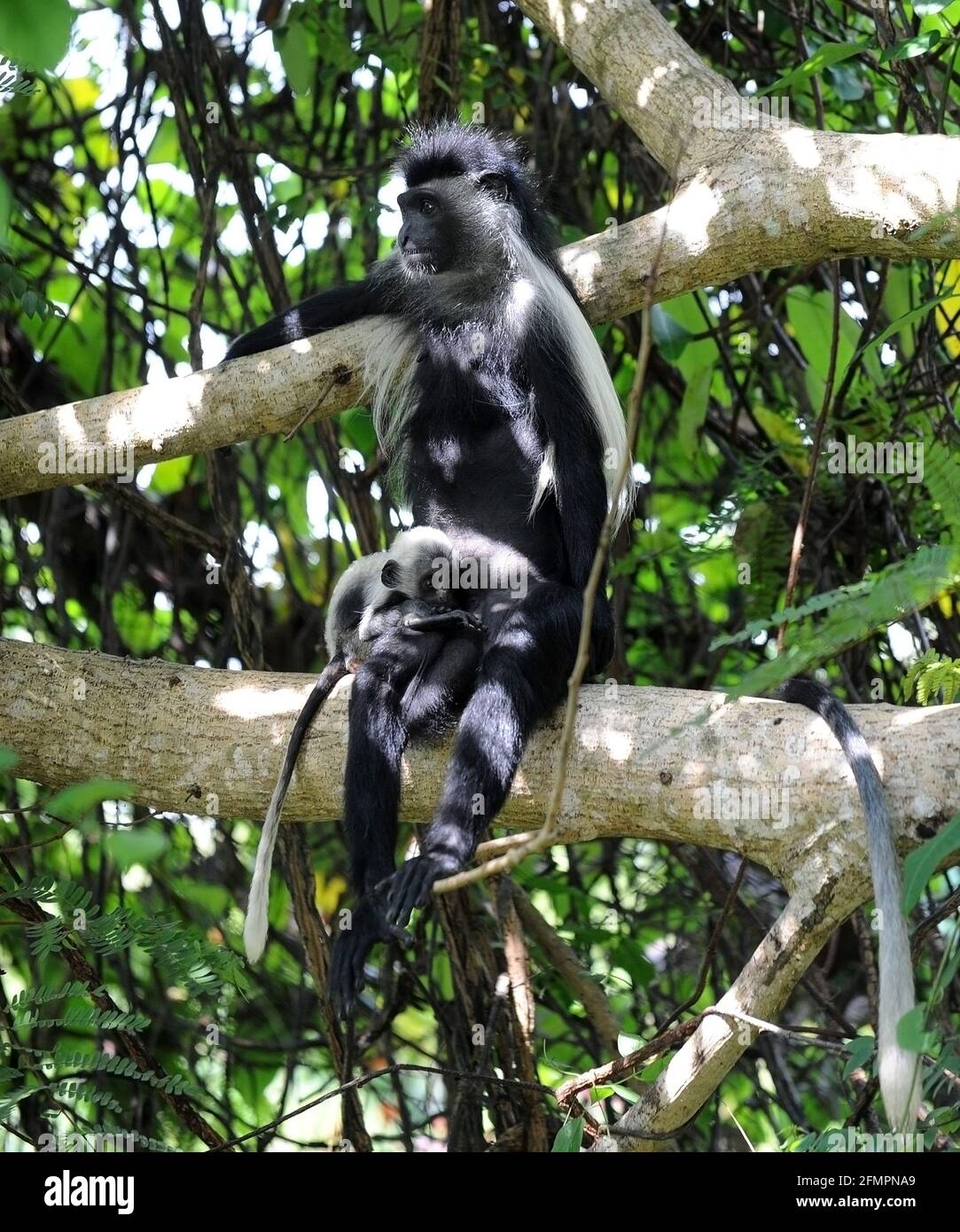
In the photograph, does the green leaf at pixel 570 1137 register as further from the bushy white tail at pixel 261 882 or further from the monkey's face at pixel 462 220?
the monkey's face at pixel 462 220

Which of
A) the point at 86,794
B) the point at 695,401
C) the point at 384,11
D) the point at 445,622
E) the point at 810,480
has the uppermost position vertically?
the point at 384,11

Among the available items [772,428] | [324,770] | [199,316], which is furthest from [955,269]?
[324,770]

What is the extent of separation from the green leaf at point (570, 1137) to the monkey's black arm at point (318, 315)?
1747 mm

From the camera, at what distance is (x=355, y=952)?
2.39 metres

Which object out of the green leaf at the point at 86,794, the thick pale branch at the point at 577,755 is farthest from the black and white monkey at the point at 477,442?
the green leaf at the point at 86,794

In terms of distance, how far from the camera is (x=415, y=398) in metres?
3.15

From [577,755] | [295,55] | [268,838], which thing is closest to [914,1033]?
[577,755]

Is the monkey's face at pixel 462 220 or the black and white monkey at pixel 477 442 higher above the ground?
the monkey's face at pixel 462 220

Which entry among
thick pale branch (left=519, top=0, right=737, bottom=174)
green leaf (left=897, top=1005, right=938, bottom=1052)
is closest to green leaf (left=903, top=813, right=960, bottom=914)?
green leaf (left=897, top=1005, right=938, bottom=1052)

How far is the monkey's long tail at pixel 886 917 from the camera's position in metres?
1.71

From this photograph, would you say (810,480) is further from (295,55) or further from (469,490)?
(295,55)

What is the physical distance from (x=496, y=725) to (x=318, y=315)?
3.81 ft

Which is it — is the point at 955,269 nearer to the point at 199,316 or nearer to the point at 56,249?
the point at 199,316

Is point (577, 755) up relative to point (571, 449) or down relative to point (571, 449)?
down
